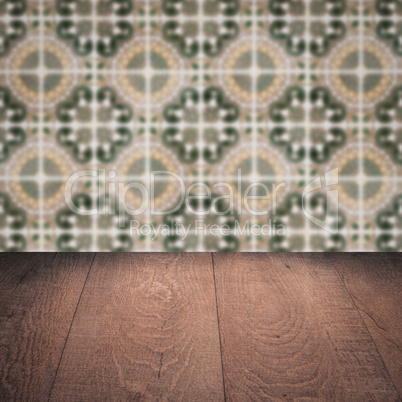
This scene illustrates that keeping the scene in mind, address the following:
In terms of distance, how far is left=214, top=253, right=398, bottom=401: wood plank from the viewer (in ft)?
2.27

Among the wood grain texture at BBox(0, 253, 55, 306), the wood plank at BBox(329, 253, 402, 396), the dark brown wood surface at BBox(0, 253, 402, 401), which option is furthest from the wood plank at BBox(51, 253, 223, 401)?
the wood plank at BBox(329, 253, 402, 396)

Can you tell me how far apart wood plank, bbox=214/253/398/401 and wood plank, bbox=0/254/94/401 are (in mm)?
268

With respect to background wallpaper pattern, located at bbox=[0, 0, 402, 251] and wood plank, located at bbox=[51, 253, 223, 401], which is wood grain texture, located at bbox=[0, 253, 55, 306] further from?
wood plank, located at bbox=[51, 253, 223, 401]

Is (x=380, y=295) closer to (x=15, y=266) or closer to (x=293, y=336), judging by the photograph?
(x=293, y=336)

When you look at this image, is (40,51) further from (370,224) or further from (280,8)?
(370,224)

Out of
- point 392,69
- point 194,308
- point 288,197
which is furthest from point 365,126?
point 194,308

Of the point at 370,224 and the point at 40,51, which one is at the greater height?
the point at 40,51

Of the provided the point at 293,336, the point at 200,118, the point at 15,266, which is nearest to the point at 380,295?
the point at 293,336

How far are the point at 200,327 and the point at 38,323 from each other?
0.28 metres

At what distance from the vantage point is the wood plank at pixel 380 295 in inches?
31.0

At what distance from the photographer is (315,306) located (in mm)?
943

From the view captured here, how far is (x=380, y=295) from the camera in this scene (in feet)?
3.27

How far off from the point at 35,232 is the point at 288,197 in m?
0.62

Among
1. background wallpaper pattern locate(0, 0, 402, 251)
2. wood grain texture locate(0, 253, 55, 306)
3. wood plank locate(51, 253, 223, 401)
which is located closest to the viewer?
wood plank locate(51, 253, 223, 401)
